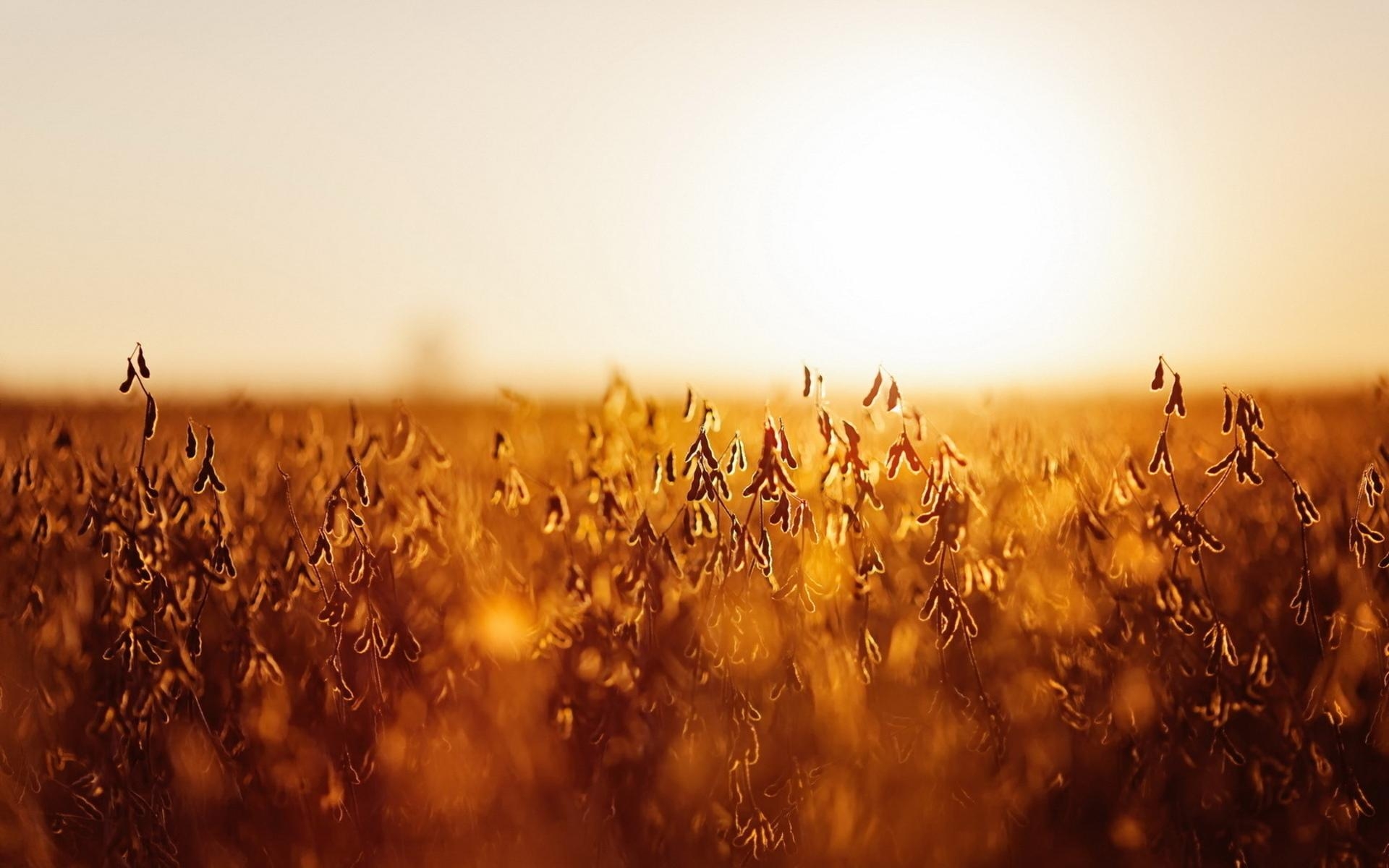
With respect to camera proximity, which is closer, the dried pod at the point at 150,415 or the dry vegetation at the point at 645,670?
the dried pod at the point at 150,415

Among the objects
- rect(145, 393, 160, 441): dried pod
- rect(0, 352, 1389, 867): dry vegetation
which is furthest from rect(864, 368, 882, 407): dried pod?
rect(145, 393, 160, 441): dried pod

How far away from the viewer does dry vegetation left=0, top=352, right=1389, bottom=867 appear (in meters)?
2.40

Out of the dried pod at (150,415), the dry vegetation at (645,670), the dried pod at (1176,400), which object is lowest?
the dry vegetation at (645,670)

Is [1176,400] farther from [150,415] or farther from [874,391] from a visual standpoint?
[150,415]

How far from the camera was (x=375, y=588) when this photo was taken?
2.54m

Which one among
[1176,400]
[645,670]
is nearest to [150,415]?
[645,670]

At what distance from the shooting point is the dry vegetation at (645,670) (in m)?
2.40

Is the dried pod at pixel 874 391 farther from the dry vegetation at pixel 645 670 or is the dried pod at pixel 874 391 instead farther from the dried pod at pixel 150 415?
the dried pod at pixel 150 415

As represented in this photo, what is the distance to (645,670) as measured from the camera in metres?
2.49

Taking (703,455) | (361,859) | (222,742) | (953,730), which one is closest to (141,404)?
(222,742)

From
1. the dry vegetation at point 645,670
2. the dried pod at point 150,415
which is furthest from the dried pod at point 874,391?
the dried pod at point 150,415

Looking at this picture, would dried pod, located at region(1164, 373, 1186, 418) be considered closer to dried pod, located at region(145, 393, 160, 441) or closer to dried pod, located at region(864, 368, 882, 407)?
dried pod, located at region(864, 368, 882, 407)

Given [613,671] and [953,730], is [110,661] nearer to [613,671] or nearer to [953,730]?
[613,671]

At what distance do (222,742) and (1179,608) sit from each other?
7.84ft
